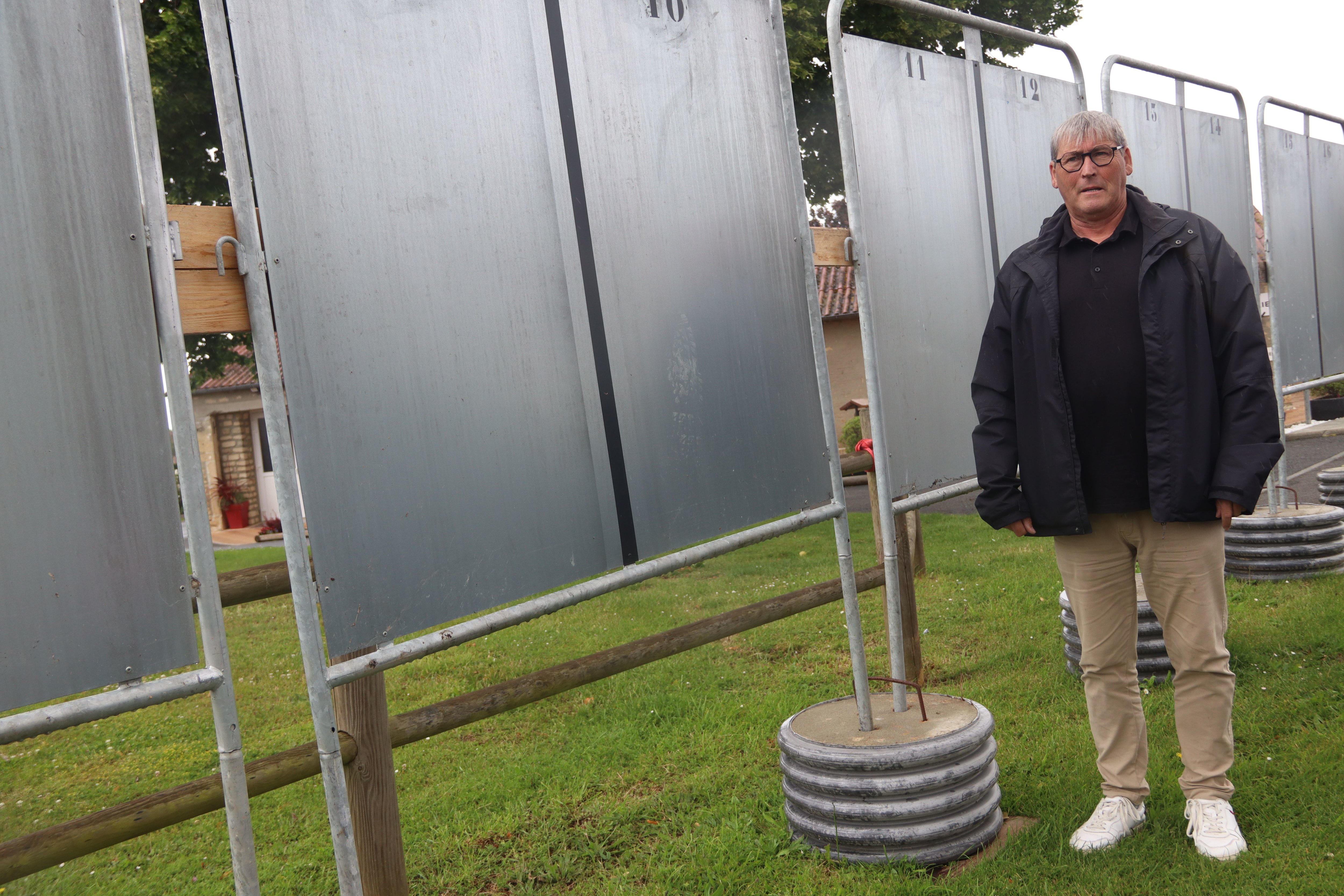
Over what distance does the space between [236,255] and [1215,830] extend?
115 inches

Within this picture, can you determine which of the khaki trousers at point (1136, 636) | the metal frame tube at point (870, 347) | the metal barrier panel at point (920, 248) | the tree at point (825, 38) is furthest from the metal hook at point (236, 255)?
the tree at point (825, 38)

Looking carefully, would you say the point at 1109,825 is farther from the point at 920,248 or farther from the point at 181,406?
the point at 181,406

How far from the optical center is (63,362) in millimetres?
1968

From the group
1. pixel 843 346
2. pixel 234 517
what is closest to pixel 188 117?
pixel 234 517

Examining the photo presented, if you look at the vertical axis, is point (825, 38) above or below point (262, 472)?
above

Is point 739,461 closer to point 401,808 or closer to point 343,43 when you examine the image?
point 343,43

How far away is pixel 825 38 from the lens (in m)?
12.0

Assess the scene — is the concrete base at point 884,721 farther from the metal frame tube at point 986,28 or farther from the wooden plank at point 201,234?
the wooden plank at point 201,234

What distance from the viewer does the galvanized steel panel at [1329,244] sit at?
6.92 meters

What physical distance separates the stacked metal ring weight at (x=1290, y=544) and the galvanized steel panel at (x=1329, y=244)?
140 centimetres

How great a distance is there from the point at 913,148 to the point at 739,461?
1423 millimetres

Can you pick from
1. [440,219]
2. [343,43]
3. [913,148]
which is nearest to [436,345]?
[440,219]

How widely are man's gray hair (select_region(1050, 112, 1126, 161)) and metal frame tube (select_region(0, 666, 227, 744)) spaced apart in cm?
260

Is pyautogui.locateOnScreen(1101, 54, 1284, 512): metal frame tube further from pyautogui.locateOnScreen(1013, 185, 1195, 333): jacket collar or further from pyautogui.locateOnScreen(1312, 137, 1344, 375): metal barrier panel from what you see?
pyautogui.locateOnScreen(1013, 185, 1195, 333): jacket collar
